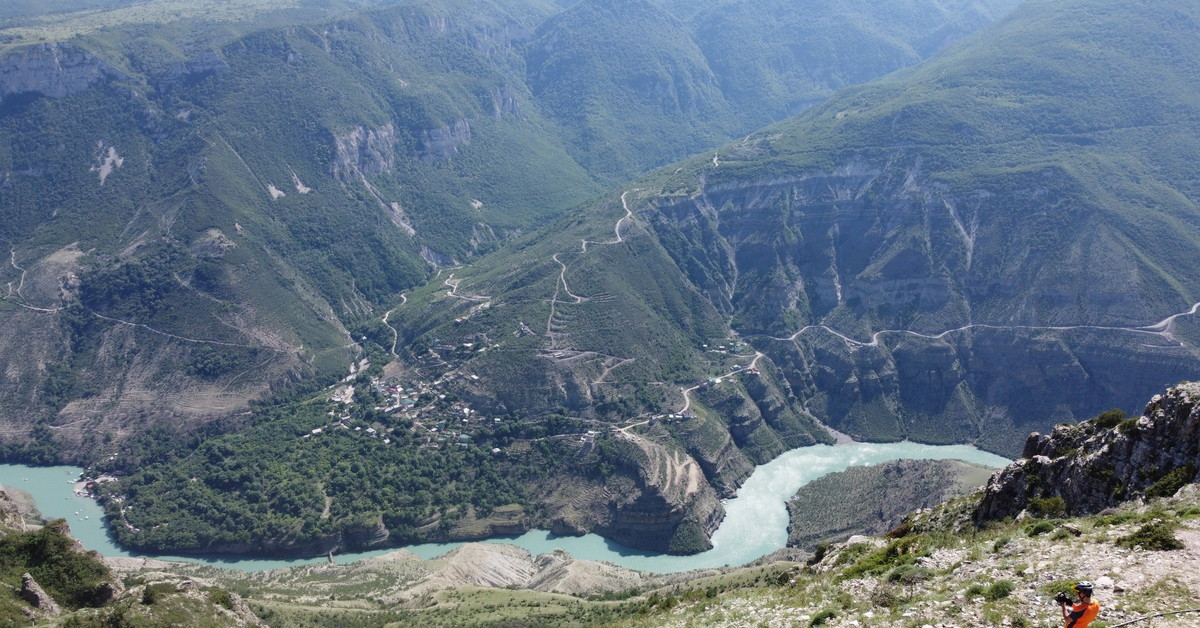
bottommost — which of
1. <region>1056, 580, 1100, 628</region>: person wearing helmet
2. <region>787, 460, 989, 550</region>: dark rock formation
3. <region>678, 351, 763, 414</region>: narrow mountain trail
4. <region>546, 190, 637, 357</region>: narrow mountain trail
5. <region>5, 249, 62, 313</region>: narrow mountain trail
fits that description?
<region>787, 460, 989, 550</region>: dark rock formation

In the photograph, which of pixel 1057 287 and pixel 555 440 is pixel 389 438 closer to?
pixel 555 440

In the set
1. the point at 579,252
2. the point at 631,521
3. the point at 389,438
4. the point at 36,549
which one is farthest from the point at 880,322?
the point at 36,549

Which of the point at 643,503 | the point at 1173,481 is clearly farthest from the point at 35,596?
the point at 643,503

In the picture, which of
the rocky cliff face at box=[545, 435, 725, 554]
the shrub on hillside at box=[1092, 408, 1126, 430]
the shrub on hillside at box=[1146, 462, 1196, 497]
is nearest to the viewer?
the shrub on hillside at box=[1146, 462, 1196, 497]

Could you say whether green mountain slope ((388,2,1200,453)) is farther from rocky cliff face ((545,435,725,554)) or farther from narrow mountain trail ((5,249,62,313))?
narrow mountain trail ((5,249,62,313))

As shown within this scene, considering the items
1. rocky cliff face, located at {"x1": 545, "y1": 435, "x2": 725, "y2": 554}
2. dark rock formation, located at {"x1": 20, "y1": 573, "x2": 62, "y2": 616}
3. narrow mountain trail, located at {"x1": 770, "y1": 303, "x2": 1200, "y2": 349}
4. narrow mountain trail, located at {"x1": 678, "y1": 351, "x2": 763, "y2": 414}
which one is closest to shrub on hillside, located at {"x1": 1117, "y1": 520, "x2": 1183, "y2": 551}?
dark rock formation, located at {"x1": 20, "y1": 573, "x2": 62, "y2": 616}

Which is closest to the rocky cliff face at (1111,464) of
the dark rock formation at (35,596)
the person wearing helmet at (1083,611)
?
the person wearing helmet at (1083,611)

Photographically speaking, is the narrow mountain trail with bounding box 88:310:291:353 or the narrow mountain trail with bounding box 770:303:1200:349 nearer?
the narrow mountain trail with bounding box 770:303:1200:349
